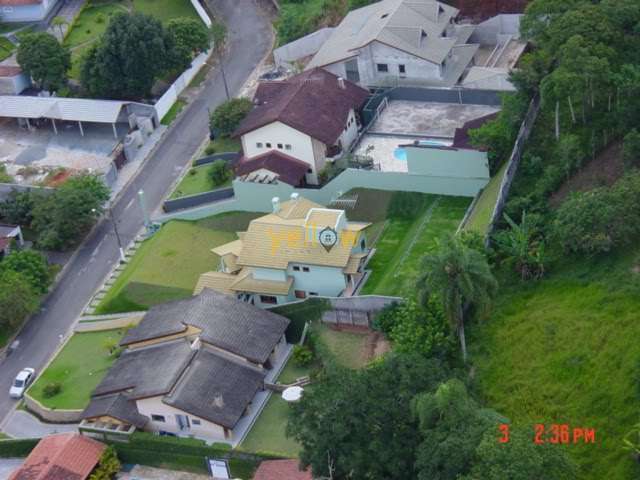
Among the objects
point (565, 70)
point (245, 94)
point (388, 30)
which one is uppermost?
point (565, 70)

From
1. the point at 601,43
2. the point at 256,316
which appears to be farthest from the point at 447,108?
the point at 256,316

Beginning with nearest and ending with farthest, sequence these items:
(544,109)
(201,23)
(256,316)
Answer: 1. (256,316)
2. (544,109)
3. (201,23)

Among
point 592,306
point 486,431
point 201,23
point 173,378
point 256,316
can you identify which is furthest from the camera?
point 201,23

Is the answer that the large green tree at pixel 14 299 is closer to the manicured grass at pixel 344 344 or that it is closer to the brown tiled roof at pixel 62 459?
the brown tiled roof at pixel 62 459

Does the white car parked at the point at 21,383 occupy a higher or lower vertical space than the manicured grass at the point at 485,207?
lower

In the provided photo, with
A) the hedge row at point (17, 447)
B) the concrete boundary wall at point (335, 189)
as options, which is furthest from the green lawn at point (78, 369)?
the concrete boundary wall at point (335, 189)

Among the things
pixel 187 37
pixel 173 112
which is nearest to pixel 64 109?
pixel 173 112

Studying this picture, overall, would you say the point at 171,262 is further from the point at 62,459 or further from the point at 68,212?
the point at 62,459

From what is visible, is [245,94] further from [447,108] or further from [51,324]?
[51,324]
